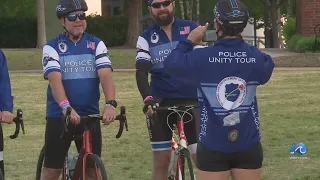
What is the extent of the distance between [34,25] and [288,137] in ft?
130

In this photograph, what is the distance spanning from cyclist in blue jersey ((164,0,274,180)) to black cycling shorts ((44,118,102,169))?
1553 millimetres

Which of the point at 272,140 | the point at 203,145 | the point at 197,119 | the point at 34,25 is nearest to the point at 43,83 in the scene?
the point at 272,140

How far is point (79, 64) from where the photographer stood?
7359mm

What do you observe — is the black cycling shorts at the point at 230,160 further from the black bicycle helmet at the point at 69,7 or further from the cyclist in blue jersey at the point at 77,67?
the black bicycle helmet at the point at 69,7

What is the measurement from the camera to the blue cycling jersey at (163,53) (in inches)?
311

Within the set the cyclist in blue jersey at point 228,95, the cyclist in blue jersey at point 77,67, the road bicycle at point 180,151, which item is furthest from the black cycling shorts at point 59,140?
the cyclist in blue jersey at point 228,95

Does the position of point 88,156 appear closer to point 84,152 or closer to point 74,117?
point 84,152

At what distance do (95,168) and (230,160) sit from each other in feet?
4.76

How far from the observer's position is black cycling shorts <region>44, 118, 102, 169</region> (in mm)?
7453

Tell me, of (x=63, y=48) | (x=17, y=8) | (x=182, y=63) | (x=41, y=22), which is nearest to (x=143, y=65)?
(x=63, y=48)

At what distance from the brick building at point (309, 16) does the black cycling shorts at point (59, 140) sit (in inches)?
1127

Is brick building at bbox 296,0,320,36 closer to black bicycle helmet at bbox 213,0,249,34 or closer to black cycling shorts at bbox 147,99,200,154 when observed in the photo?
black cycling shorts at bbox 147,99,200,154

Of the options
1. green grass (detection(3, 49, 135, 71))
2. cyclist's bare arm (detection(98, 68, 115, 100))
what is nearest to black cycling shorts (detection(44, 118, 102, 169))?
cyclist's bare arm (detection(98, 68, 115, 100))

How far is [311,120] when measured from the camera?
15992 mm
